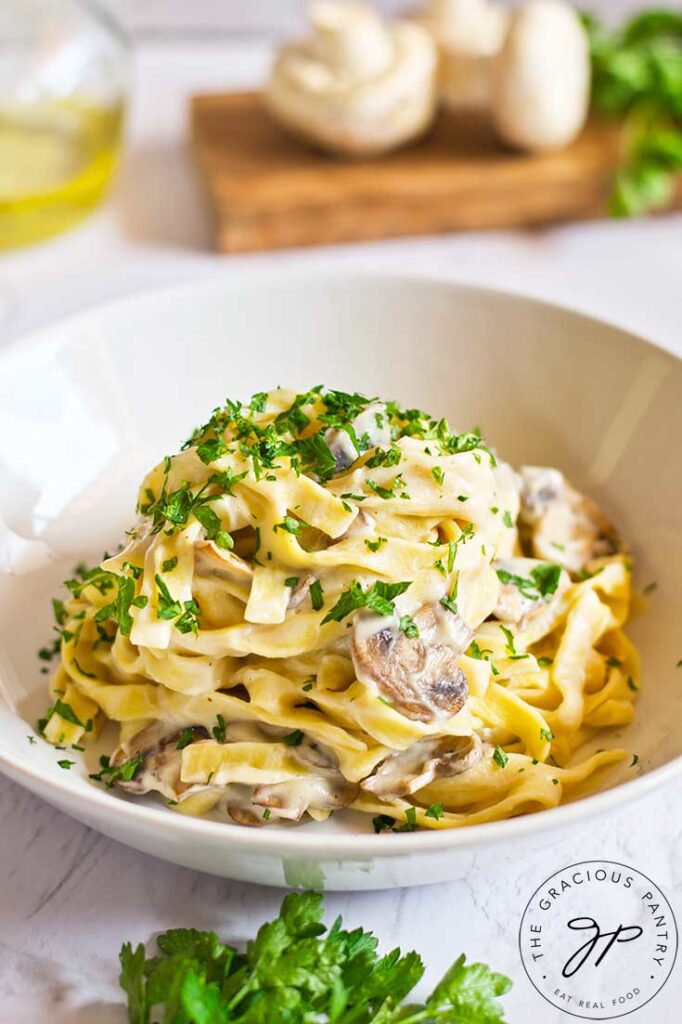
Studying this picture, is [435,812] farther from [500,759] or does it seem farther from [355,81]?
[355,81]

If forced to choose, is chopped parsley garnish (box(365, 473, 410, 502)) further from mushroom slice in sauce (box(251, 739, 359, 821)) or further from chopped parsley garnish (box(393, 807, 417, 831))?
chopped parsley garnish (box(393, 807, 417, 831))

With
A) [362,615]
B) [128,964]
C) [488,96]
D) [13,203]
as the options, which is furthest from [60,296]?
[128,964]

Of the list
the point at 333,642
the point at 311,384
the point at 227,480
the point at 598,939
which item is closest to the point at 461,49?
the point at 311,384

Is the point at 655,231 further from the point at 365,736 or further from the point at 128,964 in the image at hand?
the point at 128,964

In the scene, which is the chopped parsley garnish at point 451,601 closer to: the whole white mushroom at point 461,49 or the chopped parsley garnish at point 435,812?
the chopped parsley garnish at point 435,812

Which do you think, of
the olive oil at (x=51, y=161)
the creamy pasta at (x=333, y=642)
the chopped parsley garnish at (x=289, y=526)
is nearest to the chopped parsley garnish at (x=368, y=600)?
the creamy pasta at (x=333, y=642)

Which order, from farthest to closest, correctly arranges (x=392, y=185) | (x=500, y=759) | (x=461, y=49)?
1. (x=461, y=49)
2. (x=392, y=185)
3. (x=500, y=759)

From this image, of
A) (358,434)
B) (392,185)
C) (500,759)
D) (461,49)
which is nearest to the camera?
(500,759)
